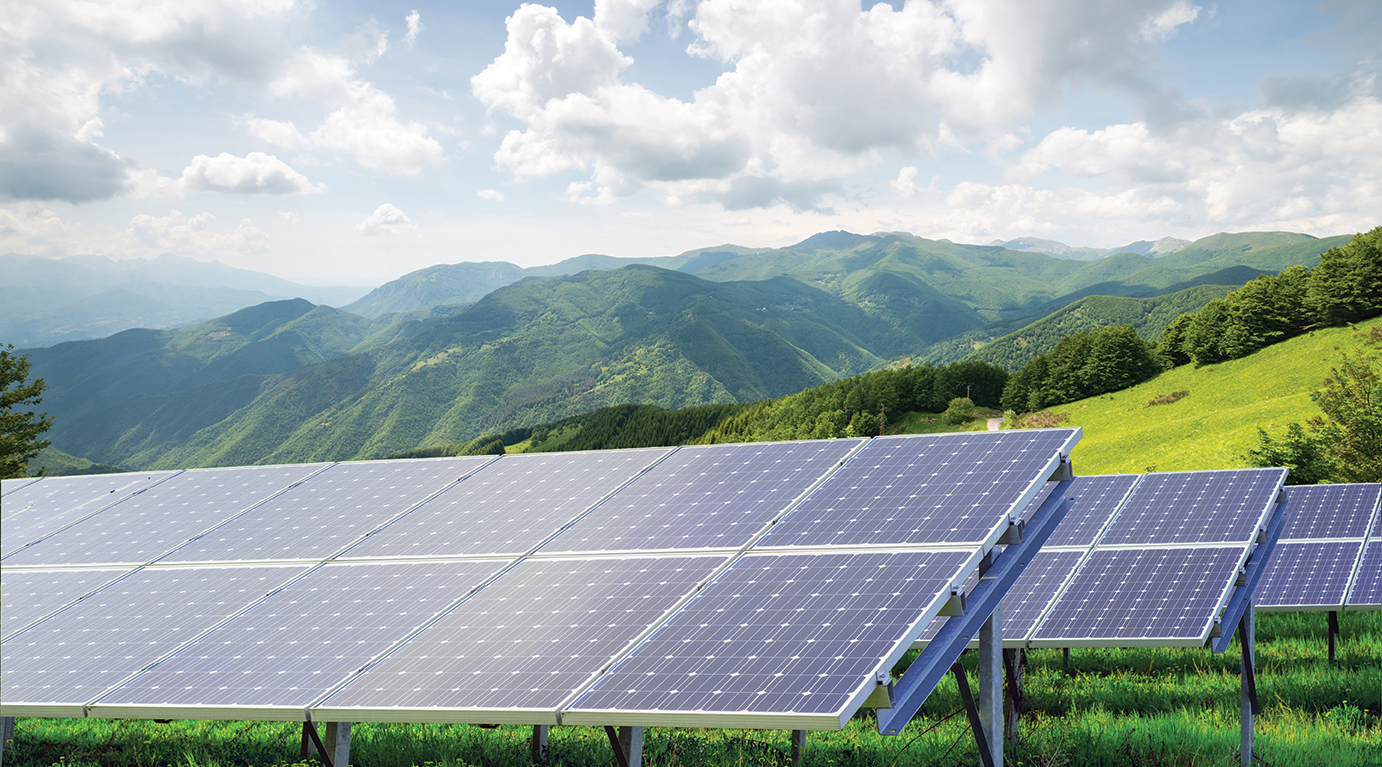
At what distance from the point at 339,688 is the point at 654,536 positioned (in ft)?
12.0

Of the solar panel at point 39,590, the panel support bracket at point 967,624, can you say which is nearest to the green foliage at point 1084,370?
the panel support bracket at point 967,624

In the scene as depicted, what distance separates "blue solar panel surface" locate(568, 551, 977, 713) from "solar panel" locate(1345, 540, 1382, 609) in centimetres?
1487

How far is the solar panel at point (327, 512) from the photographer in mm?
11281

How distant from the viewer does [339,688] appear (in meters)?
7.10

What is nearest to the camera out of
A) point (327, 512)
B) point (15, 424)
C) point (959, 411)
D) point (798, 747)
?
point (798, 747)

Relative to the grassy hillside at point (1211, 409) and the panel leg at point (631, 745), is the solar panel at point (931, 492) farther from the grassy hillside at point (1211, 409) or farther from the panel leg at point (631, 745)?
the grassy hillside at point (1211, 409)

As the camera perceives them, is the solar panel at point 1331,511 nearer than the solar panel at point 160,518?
No

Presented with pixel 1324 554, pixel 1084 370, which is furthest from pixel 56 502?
pixel 1084 370

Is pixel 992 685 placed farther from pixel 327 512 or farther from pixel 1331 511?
pixel 1331 511

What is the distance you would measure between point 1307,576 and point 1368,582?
3.77 feet

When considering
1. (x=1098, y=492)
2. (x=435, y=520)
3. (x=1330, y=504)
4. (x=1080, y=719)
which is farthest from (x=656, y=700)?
(x=1330, y=504)

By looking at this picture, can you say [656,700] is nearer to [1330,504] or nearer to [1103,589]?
[1103,589]

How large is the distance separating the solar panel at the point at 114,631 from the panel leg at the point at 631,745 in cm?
588

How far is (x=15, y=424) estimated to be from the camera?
4625 centimetres
